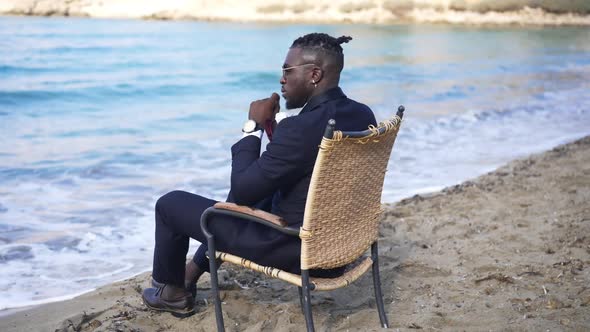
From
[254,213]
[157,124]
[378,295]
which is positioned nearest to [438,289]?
[378,295]

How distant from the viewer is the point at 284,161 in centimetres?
283

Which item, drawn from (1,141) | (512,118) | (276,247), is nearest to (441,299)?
(276,247)

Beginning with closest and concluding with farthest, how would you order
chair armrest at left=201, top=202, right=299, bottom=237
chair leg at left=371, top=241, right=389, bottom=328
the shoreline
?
chair armrest at left=201, top=202, right=299, bottom=237
chair leg at left=371, top=241, right=389, bottom=328
the shoreline

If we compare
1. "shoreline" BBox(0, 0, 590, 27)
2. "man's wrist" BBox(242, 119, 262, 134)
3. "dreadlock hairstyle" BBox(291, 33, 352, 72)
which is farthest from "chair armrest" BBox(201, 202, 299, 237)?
"shoreline" BBox(0, 0, 590, 27)

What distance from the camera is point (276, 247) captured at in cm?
299

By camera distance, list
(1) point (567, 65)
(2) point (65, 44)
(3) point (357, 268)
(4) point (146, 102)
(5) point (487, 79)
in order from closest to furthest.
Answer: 1. (3) point (357, 268)
2. (4) point (146, 102)
3. (5) point (487, 79)
4. (1) point (567, 65)
5. (2) point (65, 44)

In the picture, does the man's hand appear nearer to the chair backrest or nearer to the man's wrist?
the man's wrist

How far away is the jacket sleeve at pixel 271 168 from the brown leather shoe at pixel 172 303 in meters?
0.78

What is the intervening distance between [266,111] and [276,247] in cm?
60

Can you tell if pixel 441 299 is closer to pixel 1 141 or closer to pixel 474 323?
pixel 474 323

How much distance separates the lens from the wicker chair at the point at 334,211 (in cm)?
278

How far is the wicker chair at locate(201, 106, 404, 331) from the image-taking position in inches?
110

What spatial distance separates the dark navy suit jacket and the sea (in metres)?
1.79

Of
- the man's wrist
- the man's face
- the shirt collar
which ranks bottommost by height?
the man's wrist
